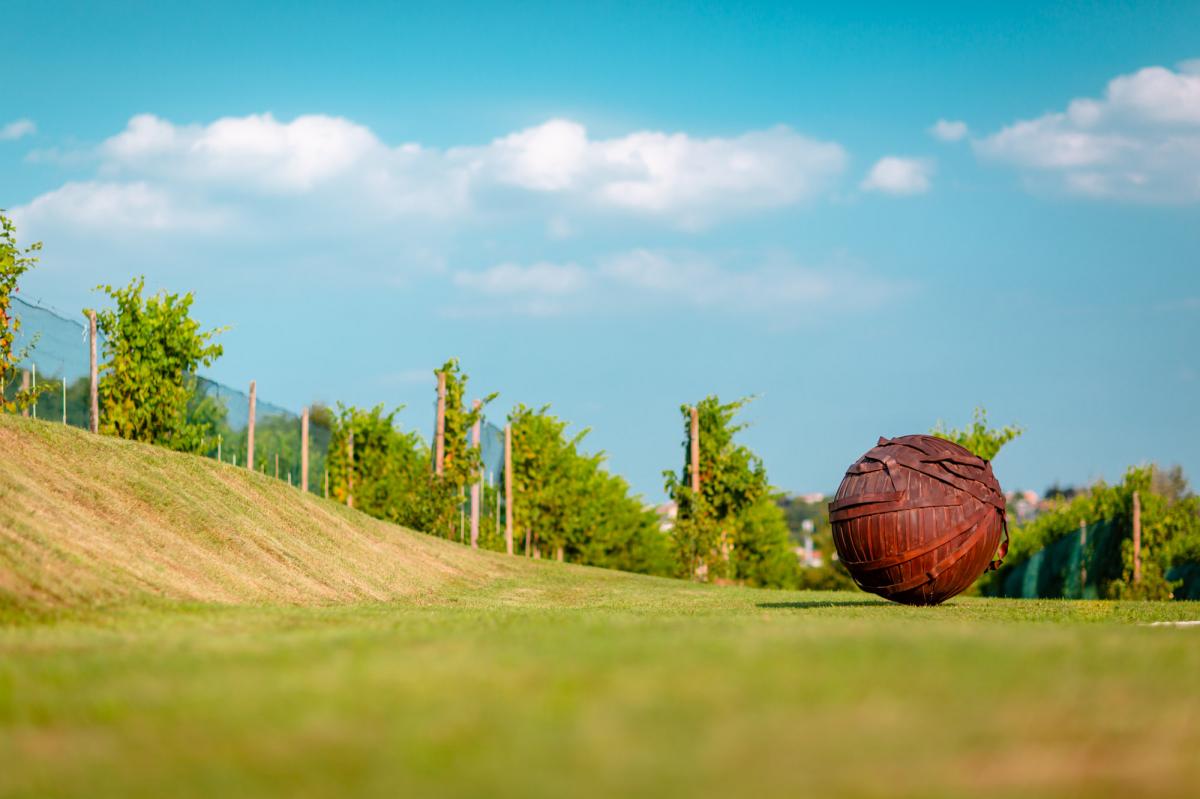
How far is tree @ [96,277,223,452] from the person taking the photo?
76.6ft

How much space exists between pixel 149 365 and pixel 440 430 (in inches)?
319

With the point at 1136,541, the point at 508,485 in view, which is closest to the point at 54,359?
the point at 508,485

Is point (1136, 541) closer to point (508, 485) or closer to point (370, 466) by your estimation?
point (508, 485)

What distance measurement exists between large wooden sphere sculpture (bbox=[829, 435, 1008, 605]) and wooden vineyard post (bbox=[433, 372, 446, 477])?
16.3m

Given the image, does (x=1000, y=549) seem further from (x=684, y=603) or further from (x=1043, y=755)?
(x=1043, y=755)

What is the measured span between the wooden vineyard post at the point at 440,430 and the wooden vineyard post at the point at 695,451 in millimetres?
6651

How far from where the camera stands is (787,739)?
4.89m

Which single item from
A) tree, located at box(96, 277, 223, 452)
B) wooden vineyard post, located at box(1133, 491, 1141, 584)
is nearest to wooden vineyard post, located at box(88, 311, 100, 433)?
tree, located at box(96, 277, 223, 452)

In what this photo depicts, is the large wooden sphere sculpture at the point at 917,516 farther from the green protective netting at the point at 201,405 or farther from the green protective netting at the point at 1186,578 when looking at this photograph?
the green protective netting at the point at 1186,578

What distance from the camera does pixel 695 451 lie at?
3216 cm

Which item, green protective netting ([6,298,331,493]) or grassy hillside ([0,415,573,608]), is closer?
grassy hillside ([0,415,573,608])

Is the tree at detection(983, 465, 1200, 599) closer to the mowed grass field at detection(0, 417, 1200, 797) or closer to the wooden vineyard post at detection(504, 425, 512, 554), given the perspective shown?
the wooden vineyard post at detection(504, 425, 512, 554)

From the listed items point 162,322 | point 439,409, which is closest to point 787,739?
point 162,322

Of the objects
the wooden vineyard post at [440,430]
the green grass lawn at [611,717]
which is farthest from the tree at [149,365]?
the green grass lawn at [611,717]
